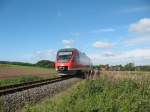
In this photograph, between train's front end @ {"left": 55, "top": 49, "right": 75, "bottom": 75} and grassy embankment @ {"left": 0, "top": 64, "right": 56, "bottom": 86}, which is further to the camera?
train's front end @ {"left": 55, "top": 49, "right": 75, "bottom": 75}

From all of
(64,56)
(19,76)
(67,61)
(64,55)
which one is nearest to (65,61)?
(67,61)

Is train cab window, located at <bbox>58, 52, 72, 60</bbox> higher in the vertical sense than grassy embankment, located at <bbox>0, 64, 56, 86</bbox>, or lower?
Answer: higher

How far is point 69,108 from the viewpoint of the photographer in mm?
11422

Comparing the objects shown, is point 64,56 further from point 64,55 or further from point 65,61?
point 65,61

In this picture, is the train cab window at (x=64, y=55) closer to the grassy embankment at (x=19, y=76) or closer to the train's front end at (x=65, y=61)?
the train's front end at (x=65, y=61)

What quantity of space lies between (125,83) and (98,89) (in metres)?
1.73

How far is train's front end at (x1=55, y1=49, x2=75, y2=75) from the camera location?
34.7 metres

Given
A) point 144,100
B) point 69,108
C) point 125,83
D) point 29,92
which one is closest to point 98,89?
point 125,83

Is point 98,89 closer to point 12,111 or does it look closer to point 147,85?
point 147,85

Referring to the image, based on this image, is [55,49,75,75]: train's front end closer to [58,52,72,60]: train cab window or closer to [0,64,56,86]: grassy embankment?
[58,52,72,60]: train cab window

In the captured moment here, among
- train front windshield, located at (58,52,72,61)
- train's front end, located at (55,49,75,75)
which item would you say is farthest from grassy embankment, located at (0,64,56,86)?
train front windshield, located at (58,52,72,61)

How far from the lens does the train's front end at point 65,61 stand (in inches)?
1364

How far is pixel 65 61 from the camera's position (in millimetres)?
34844

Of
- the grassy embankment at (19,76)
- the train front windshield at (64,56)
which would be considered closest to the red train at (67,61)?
the train front windshield at (64,56)
